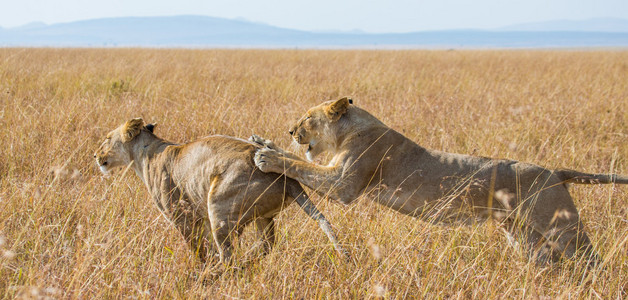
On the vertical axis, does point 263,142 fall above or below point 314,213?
above

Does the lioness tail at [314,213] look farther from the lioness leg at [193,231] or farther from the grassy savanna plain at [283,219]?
the lioness leg at [193,231]

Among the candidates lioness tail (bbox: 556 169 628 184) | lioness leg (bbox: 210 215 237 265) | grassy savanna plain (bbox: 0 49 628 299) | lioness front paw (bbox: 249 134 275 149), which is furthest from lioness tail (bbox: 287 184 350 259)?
lioness tail (bbox: 556 169 628 184)

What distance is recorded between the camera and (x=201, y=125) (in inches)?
222

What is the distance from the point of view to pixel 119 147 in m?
3.70

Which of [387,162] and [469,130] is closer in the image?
[387,162]

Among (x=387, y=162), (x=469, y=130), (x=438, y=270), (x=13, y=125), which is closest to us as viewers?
(x=438, y=270)

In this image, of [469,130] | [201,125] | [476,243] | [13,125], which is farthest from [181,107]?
[476,243]

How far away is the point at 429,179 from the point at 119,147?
195 cm

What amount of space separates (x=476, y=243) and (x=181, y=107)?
168 inches

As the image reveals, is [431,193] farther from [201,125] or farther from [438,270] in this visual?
[201,125]

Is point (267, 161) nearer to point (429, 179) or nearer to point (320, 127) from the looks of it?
point (320, 127)

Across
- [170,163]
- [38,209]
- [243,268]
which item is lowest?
[243,268]

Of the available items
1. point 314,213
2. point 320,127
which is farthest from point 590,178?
point 320,127

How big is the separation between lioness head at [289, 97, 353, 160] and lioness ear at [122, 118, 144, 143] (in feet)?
3.21
